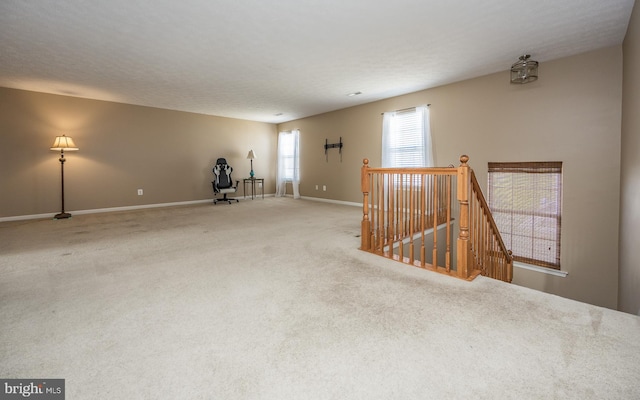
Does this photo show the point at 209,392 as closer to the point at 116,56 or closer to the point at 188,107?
the point at 116,56

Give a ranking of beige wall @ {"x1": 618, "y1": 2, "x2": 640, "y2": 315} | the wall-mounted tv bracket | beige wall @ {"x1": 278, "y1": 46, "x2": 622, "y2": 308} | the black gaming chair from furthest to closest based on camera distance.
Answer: the black gaming chair → the wall-mounted tv bracket → beige wall @ {"x1": 278, "y1": 46, "x2": 622, "y2": 308} → beige wall @ {"x1": 618, "y1": 2, "x2": 640, "y2": 315}

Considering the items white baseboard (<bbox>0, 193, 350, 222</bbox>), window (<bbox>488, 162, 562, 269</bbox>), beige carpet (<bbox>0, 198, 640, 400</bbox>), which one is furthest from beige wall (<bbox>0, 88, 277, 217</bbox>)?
window (<bbox>488, 162, 562, 269</bbox>)

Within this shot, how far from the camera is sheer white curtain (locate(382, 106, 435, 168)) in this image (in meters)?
5.15

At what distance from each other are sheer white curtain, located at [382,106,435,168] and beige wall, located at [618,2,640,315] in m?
2.43

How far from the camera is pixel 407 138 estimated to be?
5500mm

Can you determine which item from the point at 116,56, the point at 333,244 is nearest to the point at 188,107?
the point at 116,56

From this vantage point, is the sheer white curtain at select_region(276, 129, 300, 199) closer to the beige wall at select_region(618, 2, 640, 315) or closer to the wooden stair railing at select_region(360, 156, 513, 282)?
the wooden stair railing at select_region(360, 156, 513, 282)

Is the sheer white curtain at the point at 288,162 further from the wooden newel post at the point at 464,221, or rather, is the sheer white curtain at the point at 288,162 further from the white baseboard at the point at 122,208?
the wooden newel post at the point at 464,221

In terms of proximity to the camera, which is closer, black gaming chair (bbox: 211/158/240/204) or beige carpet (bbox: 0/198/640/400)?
beige carpet (bbox: 0/198/640/400)

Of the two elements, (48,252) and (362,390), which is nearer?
(362,390)

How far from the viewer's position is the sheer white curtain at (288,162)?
798 cm

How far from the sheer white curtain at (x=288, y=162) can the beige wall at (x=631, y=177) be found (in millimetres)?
6263

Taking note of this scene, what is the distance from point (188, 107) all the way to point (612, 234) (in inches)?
299

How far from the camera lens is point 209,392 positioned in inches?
46.5
